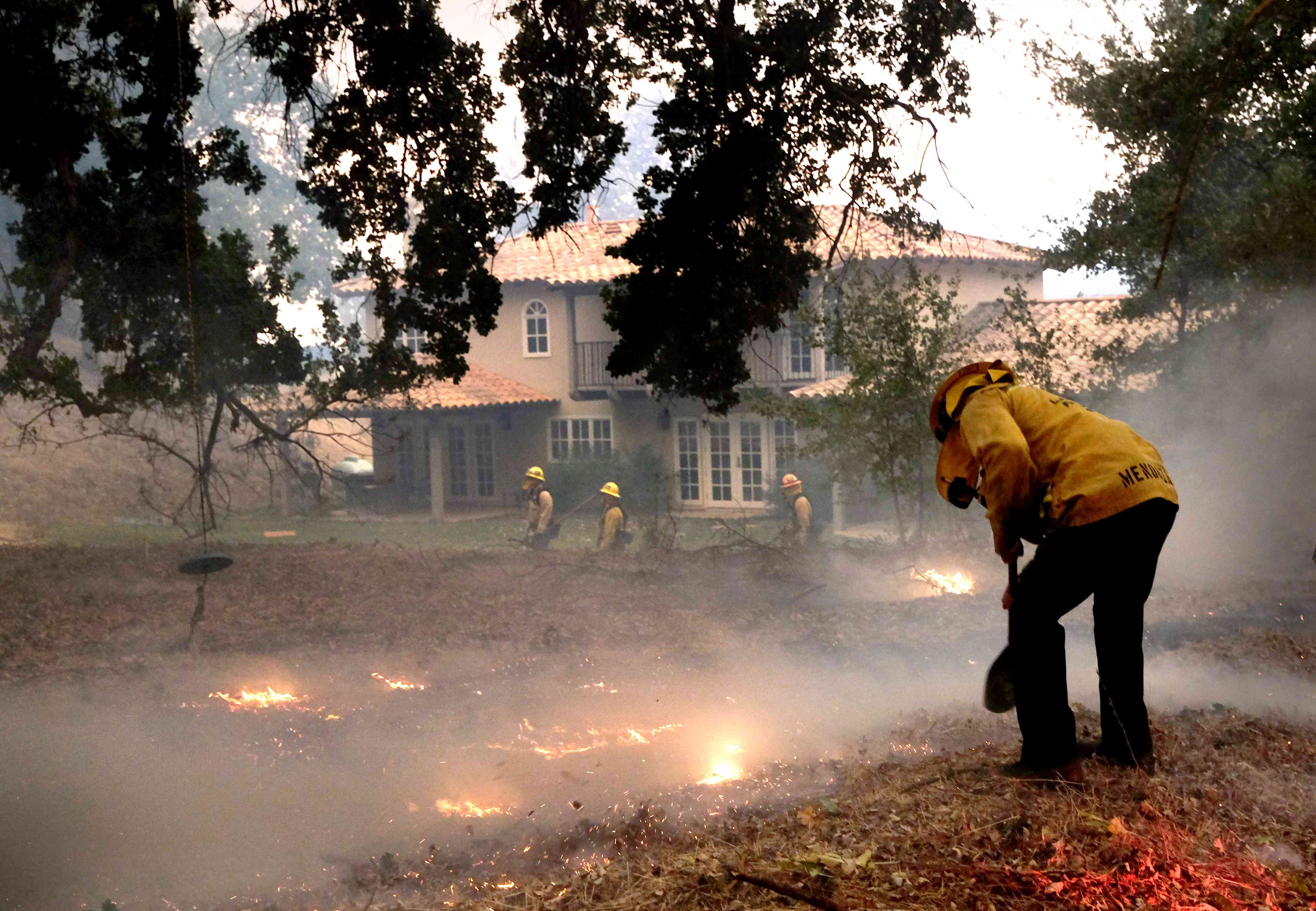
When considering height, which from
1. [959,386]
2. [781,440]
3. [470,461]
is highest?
[959,386]

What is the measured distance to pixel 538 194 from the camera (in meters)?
8.62

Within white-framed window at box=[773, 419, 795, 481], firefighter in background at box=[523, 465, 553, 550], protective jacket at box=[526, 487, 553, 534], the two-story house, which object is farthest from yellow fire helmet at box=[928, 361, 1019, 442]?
the two-story house

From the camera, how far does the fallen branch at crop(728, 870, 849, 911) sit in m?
3.34

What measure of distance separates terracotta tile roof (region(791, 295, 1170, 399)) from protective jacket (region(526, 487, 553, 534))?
163 inches

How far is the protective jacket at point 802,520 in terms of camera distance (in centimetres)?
1409

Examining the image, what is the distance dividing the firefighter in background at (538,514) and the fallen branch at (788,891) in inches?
444

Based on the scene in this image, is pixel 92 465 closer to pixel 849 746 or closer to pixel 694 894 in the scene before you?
pixel 849 746

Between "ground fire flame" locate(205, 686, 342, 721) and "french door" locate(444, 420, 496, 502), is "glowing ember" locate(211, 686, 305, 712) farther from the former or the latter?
"french door" locate(444, 420, 496, 502)

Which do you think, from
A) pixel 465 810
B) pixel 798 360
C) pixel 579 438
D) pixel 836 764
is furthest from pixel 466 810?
pixel 579 438

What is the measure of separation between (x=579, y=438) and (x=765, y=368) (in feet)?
17.3

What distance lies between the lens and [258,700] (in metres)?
8.13

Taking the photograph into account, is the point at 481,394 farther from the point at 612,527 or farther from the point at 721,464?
the point at 612,527

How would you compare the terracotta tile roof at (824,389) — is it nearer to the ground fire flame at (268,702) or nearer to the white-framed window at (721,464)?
the white-framed window at (721,464)

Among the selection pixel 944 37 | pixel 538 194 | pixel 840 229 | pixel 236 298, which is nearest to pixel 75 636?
pixel 236 298
